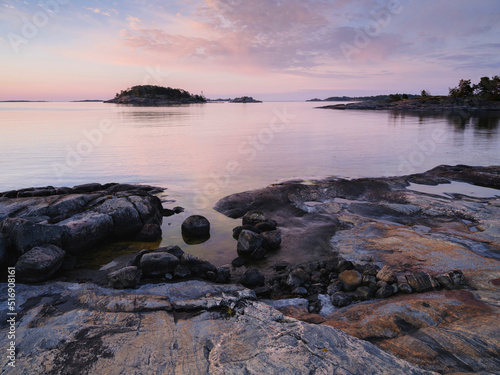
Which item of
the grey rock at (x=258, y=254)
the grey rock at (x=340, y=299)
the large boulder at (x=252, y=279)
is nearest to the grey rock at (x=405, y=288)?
the grey rock at (x=340, y=299)

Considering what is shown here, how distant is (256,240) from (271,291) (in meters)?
2.87

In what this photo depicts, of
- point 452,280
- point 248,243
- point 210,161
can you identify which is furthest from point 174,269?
point 210,161

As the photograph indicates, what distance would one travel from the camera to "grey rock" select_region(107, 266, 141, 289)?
29.1 ft

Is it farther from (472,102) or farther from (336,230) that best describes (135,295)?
(472,102)

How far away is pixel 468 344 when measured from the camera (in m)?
5.53

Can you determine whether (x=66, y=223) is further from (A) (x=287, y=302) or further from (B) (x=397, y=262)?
(B) (x=397, y=262)

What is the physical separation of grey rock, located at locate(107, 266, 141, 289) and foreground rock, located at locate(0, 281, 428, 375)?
3.21ft

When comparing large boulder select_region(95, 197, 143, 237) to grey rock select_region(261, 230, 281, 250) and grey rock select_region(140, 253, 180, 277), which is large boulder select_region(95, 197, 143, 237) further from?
grey rock select_region(261, 230, 281, 250)

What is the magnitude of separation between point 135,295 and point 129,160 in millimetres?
24027

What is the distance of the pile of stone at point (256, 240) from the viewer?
1151 centimetres

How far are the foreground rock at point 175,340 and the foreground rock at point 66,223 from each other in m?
2.67

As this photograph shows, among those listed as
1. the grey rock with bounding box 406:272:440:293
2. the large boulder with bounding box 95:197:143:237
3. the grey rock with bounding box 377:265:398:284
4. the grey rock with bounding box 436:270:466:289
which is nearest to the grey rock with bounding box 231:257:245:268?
the grey rock with bounding box 377:265:398:284

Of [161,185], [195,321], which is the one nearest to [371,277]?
[195,321]

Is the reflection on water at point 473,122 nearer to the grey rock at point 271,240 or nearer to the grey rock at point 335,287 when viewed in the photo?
the grey rock at point 271,240
